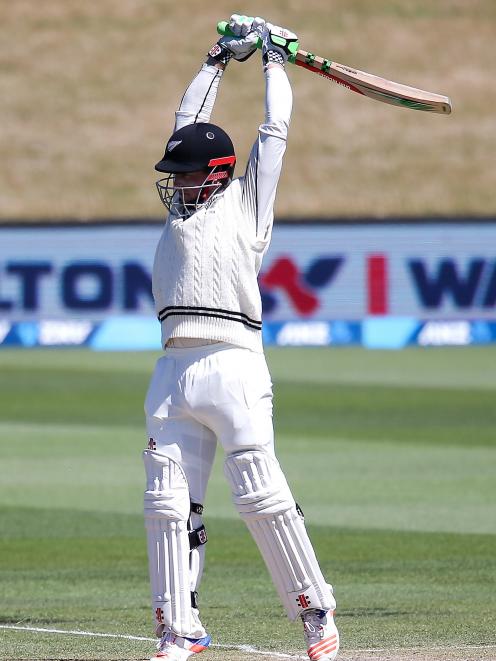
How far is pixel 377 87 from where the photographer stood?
6312 mm

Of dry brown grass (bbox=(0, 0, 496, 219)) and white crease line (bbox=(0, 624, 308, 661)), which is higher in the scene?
dry brown grass (bbox=(0, 0, 496, 219))

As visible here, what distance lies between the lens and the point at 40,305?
22219mm

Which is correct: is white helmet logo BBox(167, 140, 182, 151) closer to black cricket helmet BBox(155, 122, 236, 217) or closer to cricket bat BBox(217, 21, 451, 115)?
black cricket helmet BBox(155, 122, 236, 217)

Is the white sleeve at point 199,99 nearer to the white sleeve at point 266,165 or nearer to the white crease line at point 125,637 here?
the white sleeve at point 266,165

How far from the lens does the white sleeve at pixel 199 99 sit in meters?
6.27

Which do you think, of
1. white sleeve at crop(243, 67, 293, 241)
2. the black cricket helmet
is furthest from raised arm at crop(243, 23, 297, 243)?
the black cricket helmet

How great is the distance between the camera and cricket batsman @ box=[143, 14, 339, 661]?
5719 millimetres

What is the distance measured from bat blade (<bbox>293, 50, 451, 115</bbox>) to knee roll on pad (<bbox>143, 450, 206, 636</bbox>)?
1.72 m

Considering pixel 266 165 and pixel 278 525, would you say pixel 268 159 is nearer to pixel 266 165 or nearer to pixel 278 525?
pixel 266 165

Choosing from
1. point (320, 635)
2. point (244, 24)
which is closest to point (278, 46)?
point (244, 24)

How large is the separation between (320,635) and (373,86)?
2.18 m

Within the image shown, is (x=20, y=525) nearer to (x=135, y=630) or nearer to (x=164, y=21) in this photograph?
(x=135, y=630)

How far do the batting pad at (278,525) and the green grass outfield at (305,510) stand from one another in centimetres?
52

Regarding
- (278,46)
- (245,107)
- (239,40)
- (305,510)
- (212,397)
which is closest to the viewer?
(212,397)
